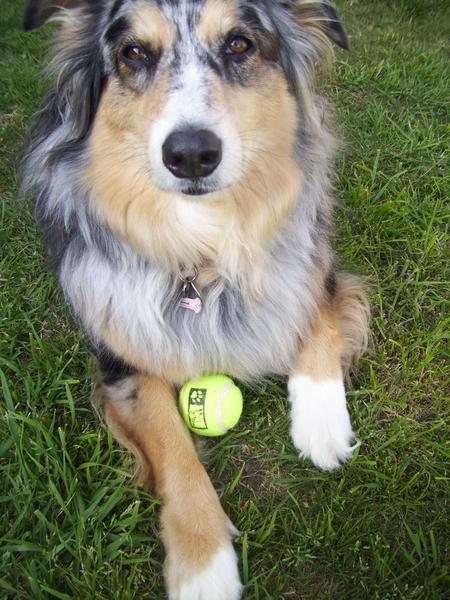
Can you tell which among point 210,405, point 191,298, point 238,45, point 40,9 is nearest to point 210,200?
point 191,298

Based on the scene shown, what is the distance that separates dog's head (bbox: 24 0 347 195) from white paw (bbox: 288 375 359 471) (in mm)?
994

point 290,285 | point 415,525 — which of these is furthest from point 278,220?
point 415,525

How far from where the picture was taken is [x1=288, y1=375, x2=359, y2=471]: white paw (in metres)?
2.56

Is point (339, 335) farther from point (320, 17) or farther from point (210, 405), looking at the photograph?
point (320, 17)

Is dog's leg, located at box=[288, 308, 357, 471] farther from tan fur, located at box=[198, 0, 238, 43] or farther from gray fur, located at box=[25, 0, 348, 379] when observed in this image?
tan fur, located at box=[198, 0, 238, 43]

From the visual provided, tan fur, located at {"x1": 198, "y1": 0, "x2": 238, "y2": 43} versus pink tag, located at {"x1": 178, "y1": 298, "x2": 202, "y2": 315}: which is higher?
tan fur, located at {"x1": 198, "y1": 0, "x2": 238, "y2": 43}

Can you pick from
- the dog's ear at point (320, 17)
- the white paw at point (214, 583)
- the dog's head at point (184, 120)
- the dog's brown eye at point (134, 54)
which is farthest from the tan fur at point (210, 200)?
the white paw at point (214, 583)

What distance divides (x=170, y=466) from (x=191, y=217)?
1.02 m

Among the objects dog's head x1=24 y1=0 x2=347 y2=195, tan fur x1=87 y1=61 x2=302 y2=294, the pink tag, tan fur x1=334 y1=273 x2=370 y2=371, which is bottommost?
tan fur x1=334 y1=273 x2=370 y2=371

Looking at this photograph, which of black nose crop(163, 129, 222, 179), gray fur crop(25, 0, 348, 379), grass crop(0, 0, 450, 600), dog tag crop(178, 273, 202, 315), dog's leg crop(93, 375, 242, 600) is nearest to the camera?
black nose crop(163, 129, 222, 179)

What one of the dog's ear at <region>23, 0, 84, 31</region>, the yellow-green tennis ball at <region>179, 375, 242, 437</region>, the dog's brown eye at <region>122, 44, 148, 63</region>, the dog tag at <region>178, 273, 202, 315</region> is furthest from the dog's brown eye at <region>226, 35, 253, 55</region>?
the yellow-green tennis ball at <region>179, 375, 242, 437</region>

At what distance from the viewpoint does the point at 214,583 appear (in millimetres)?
2156

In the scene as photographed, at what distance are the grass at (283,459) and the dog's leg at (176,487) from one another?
0.09 meters

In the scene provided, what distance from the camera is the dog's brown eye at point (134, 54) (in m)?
2.29
